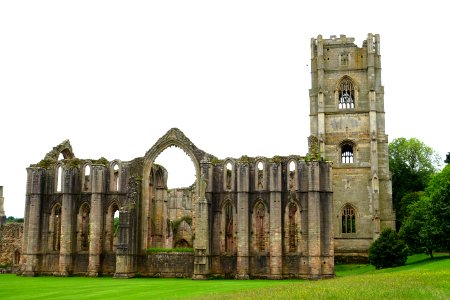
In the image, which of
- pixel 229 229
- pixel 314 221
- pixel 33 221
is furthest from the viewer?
pixel 229 229

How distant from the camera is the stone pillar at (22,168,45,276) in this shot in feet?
143

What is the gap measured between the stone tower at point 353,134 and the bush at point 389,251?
12.4 metres

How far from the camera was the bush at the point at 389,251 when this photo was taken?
4191cm

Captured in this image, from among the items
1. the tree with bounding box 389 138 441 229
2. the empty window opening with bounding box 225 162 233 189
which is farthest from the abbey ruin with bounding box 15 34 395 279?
the tree with bounding box 389 138 441 229

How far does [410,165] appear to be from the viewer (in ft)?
238

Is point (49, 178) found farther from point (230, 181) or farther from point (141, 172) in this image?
point (230, 181)

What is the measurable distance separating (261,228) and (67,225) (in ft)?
45.5

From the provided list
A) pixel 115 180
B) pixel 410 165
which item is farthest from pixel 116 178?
pixel 410 165

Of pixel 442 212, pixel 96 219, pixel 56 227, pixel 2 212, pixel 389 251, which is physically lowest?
pixel 389 251

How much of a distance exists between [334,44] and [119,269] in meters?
32.2

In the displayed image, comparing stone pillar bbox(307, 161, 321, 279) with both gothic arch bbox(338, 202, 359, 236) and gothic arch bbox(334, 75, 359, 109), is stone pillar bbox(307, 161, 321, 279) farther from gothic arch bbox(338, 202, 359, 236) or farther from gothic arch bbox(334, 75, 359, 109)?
gothic arch bbox(334, 75, 359, 109)

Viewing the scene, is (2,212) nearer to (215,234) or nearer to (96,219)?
(96,219)

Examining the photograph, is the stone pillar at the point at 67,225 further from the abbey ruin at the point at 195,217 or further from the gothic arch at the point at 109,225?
the gothic arch at the point at 109,225

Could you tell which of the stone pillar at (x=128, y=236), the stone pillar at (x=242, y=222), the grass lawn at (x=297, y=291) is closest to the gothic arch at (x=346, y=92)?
the stone pillar at (x=242, y=222)
